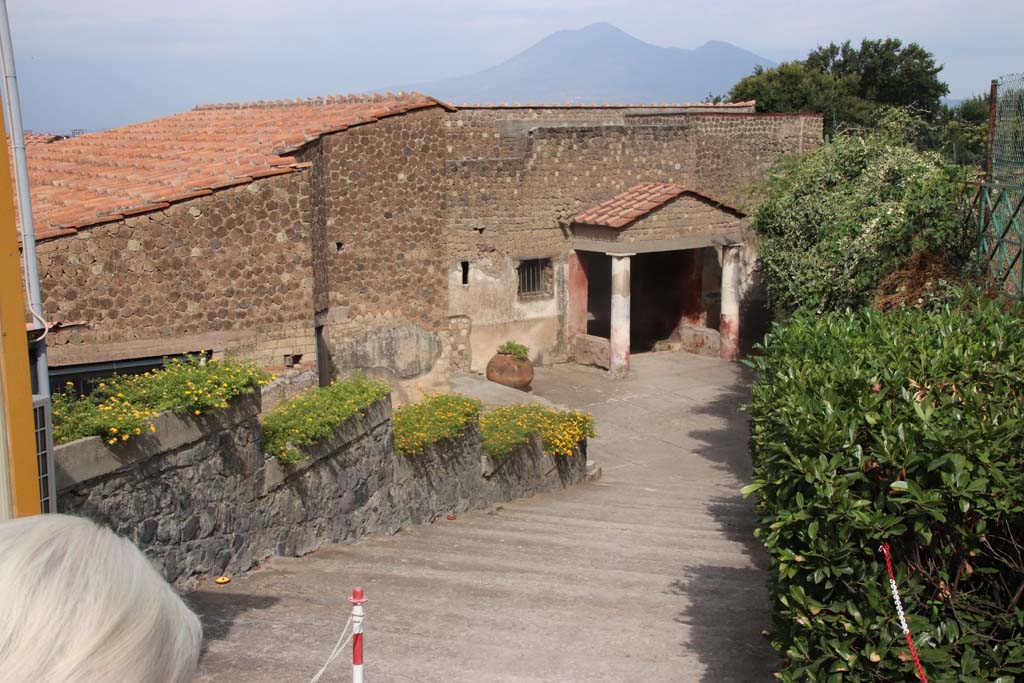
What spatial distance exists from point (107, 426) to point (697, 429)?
40.7ft

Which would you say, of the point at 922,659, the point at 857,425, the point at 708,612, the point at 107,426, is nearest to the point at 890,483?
the point at 857,425

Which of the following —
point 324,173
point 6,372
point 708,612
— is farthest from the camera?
point 324,173

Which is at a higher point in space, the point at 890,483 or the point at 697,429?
the point at 890,483

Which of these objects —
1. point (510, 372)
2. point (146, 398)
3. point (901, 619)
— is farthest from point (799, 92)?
point (901, 619)

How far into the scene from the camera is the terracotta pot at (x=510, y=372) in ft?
60.6

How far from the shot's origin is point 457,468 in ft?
34.4

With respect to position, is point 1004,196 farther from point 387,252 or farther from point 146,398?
point 146,398

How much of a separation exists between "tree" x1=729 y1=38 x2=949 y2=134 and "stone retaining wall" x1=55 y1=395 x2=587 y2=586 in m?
33.8

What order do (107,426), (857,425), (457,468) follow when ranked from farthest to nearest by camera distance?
1. (457,468)
2. (107,426)
3. (857,425)

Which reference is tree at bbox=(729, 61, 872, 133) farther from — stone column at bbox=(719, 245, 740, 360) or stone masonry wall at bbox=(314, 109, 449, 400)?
stone masonry wall at bbox=(314, 109, 449, 400)

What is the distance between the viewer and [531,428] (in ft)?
39.3

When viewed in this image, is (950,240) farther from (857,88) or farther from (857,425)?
(857,88)

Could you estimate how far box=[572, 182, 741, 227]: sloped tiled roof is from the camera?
1938cm

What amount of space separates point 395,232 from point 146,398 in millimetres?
7879
